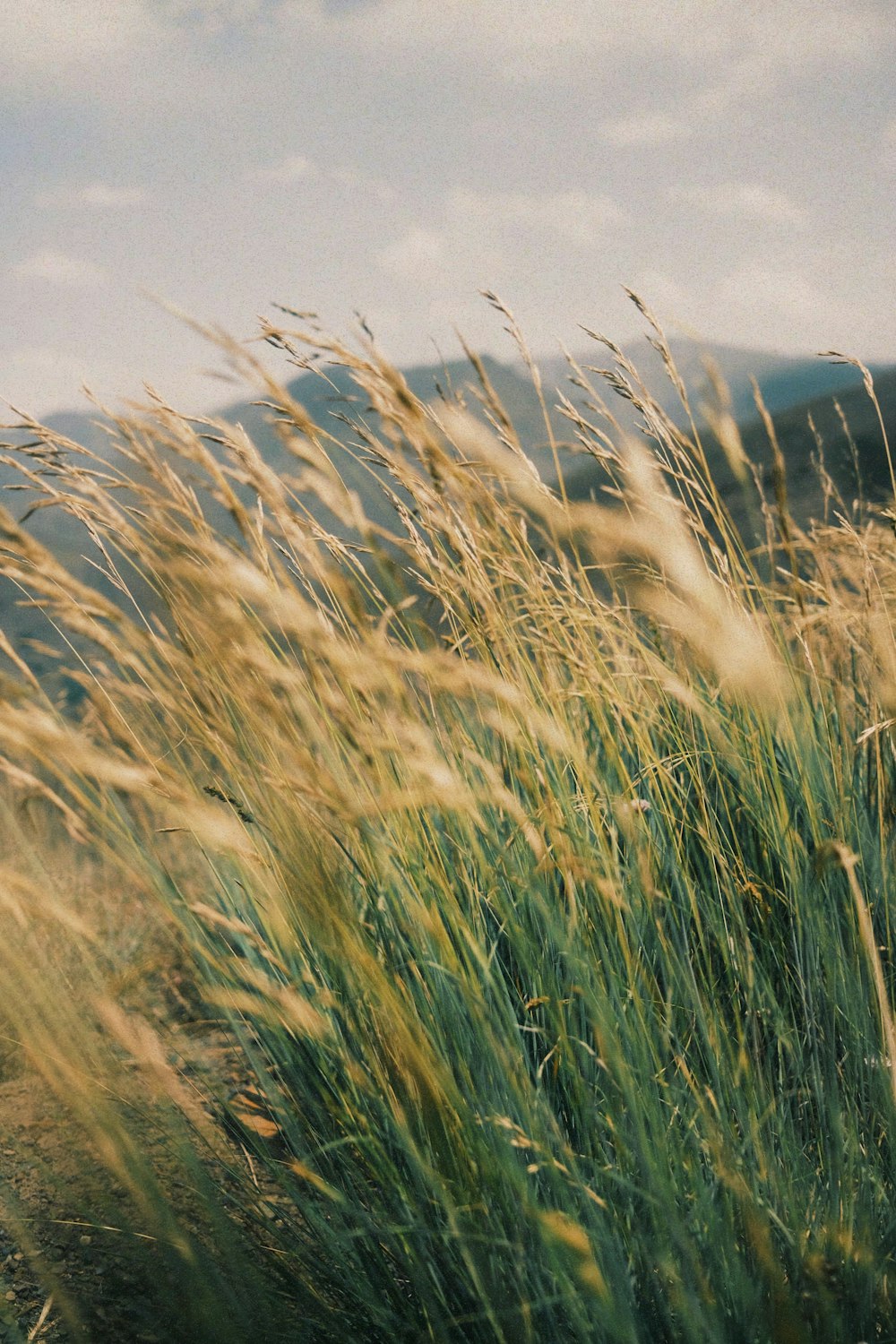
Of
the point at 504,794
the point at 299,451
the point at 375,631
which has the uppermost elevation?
the point at 299,451

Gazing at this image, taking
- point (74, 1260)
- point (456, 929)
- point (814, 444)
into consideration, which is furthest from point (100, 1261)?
point (814, 444)

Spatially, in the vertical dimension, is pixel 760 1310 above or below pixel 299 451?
below

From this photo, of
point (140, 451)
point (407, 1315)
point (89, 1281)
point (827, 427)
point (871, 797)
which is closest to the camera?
point (407, 1315)

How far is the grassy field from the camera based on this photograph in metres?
0.88

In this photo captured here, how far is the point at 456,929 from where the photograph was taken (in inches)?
40.3

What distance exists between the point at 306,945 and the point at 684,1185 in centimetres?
67

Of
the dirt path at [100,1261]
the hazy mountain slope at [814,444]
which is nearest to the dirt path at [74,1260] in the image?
the dirt path at [100,1261]

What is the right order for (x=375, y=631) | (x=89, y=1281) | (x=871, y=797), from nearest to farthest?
(x=375, y=631), (x=89, y=1281), (x=871, y=797)

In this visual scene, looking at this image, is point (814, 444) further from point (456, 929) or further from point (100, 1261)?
point (100, 1261)

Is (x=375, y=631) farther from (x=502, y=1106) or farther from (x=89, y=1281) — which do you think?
(x=89, y=1281)

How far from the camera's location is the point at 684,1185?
41.4 inches

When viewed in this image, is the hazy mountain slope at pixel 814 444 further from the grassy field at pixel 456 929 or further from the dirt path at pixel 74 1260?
the dirt path at pixel 74 1260

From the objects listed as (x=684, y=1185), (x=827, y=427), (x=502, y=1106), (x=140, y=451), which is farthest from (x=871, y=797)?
(x=827, y=427)

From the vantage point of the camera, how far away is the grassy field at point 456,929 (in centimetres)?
88
